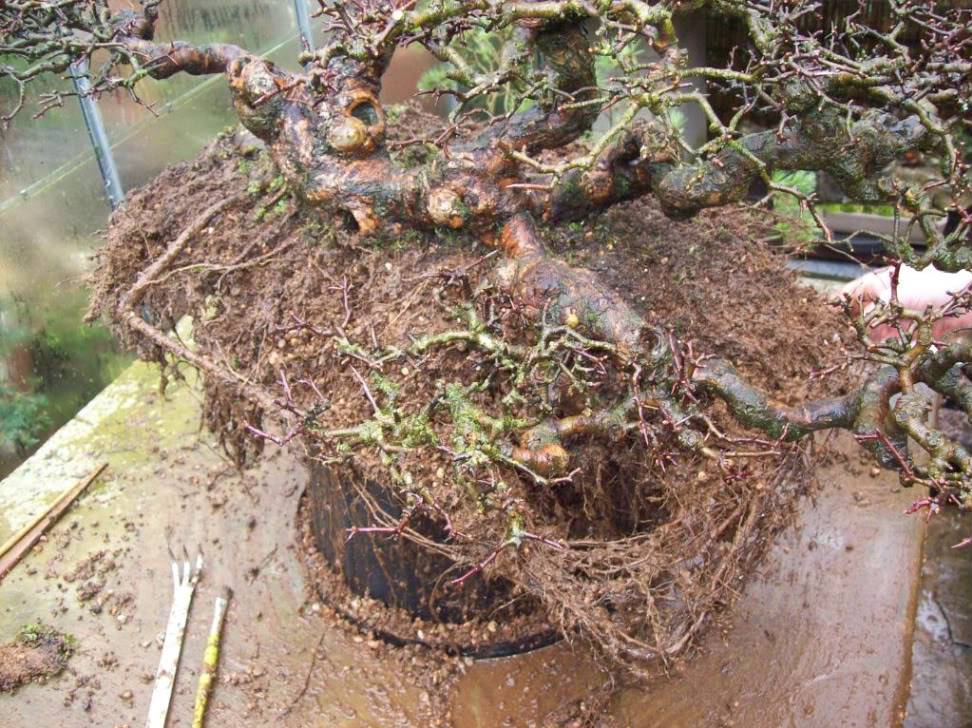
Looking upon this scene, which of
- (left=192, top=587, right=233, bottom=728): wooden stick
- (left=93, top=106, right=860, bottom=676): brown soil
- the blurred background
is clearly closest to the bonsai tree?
(left=93, top=106, right=860, bottom=676): brown soil

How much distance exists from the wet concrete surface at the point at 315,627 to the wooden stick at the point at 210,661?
0.8 inches

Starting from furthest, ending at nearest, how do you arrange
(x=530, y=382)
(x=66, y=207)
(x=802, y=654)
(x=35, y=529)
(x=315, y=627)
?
(x=66, y=207), (x=35, y=529), (x=315, y=627), (x=802, y=654), (x=530, y=382)

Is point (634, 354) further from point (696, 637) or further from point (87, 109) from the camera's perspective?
point (87, 109)

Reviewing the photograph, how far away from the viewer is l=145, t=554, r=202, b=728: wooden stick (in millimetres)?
1719

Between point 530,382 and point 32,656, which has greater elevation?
point 530,382

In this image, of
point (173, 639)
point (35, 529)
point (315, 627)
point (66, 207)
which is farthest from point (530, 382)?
point (66, 207)

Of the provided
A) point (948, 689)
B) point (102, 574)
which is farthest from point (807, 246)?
point (102, 574)

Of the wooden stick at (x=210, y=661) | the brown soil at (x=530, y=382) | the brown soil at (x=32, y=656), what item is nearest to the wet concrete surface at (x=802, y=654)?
the brown soil at (x=530, y=382)

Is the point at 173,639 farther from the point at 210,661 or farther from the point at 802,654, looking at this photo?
the point at 802,654

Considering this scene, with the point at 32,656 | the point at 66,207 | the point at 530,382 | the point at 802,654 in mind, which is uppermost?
the point at 530,382

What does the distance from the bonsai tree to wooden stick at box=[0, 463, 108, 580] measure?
694 mm

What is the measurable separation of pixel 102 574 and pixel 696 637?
1385 millimetres

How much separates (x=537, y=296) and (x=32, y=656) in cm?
136

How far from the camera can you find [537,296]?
55.5 inches
